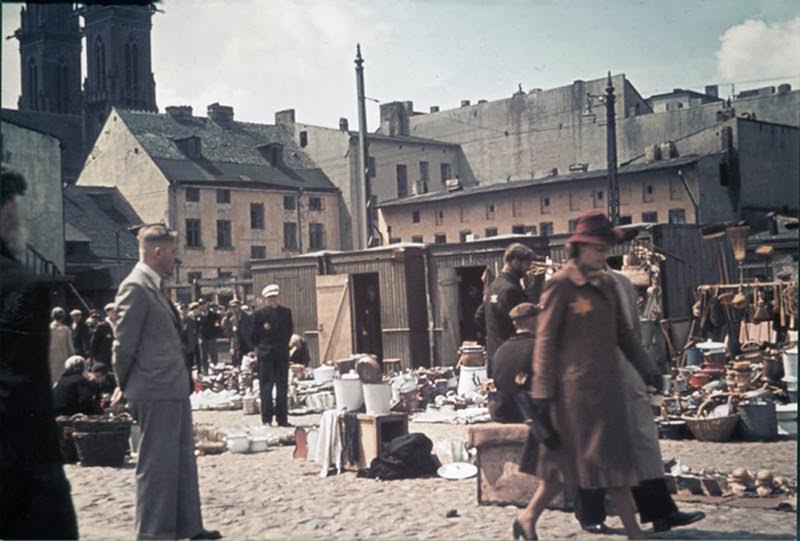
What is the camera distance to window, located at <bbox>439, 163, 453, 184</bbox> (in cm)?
1307

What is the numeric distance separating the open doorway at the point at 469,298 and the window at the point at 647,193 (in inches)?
349

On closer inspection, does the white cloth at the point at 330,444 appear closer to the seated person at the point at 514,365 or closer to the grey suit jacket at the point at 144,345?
the seated person at the point at 514,365

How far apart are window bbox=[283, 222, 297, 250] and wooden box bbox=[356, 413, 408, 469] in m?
4.72

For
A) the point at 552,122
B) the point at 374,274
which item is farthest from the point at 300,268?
the point at 552,122

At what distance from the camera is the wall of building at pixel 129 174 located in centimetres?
1055

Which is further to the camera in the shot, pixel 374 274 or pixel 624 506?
pixel 374 274

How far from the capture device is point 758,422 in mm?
10180

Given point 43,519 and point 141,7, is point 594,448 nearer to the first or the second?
point 43,519

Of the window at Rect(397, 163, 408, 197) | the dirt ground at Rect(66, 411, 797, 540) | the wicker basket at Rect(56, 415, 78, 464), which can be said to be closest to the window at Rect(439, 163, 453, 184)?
the window at Rect(397, 163, 408, 197)

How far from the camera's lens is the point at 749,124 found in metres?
9.27

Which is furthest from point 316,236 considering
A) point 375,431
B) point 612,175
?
point 612,175

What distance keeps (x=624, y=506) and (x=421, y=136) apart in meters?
8.16

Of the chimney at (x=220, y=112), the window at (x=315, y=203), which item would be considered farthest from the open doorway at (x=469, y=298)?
the chimney at (x=220, y=112)

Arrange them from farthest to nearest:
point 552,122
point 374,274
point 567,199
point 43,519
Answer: point 374,274, point 552,122, point 567,199, point 43,519
